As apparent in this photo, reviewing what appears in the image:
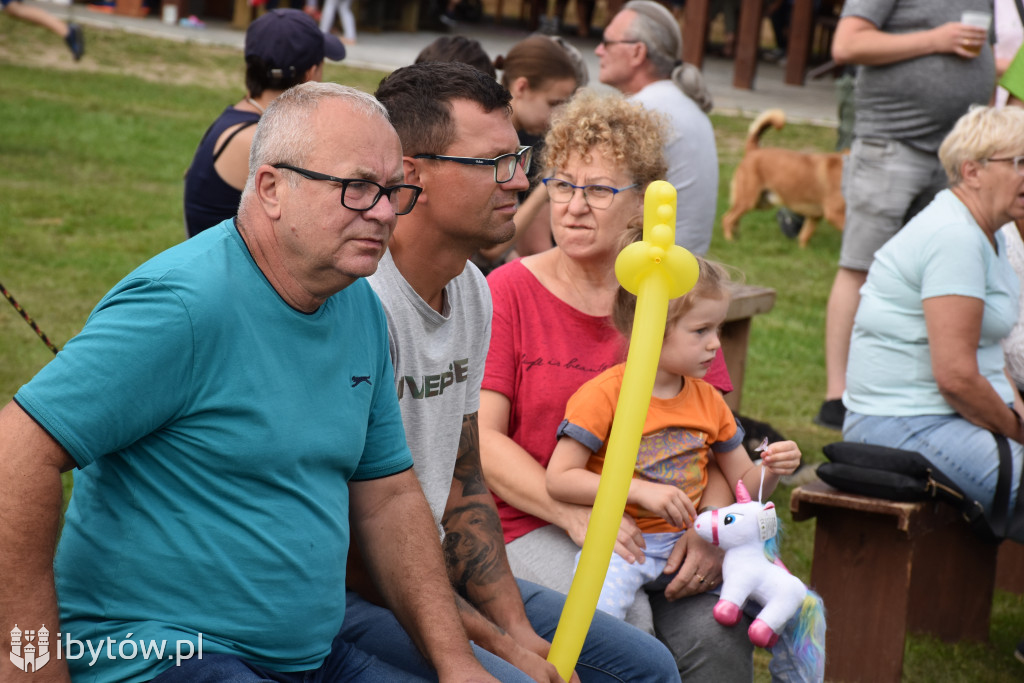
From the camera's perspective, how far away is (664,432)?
275 cm

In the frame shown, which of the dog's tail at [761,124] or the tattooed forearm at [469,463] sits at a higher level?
the dog's tail at [761,124]

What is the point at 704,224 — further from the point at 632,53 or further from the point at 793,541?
the point at 793,541

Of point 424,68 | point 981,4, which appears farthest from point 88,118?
point 424,68

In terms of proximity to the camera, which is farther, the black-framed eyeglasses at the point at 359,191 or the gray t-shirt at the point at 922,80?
the gray t-shirt at the point at 922,80

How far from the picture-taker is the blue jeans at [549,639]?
2.08m

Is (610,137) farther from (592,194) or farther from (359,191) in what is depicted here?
(359,191)

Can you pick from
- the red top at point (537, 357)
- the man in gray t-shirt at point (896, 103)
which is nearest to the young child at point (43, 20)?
the man in gray t-shirt at point (896, 103)

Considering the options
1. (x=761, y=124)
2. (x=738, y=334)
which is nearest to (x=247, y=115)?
(x=738, y=334)

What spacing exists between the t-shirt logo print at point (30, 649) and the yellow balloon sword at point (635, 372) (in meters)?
0.85

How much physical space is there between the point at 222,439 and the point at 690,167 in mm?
3247

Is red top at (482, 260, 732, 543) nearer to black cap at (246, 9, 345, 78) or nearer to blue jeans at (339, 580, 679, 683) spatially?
blue jeans at (339, 580, 679, 683)

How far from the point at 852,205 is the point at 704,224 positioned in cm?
92

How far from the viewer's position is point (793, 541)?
4.33 m

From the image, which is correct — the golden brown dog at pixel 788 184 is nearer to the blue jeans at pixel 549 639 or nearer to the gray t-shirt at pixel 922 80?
the gray t-shirt at pixel 922 80
